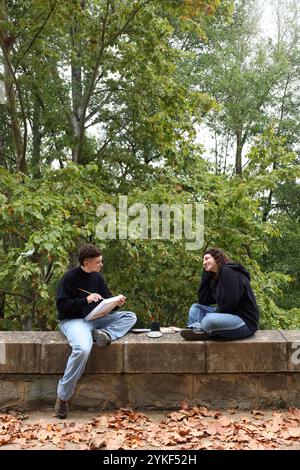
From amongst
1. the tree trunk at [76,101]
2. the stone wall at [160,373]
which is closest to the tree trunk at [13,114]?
the tree trunk at [76,101]

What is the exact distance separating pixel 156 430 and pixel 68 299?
1.31 meters

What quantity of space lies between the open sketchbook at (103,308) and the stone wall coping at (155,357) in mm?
283

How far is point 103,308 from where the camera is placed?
4.77m

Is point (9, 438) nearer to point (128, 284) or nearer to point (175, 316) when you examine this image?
point (128, 284)

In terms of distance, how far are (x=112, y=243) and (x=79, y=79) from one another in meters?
4.86

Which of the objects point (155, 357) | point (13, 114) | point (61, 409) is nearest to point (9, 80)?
point (13, 114)

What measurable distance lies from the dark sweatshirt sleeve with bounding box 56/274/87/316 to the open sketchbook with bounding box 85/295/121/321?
10cm

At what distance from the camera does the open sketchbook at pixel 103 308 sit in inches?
187

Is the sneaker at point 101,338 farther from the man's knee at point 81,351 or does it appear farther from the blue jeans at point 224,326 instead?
the blue jeans at point 224,326

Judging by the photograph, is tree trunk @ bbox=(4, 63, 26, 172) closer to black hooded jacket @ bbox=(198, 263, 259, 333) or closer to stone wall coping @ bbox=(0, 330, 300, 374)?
stone wall coping @ bbox=(0, 330, 300, 374)

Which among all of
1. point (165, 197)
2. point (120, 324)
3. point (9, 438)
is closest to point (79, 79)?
point (165, 197)

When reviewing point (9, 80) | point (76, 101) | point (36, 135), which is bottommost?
point (36, 135)

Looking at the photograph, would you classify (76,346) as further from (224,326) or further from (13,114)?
(13,114)

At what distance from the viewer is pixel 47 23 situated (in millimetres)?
8766
